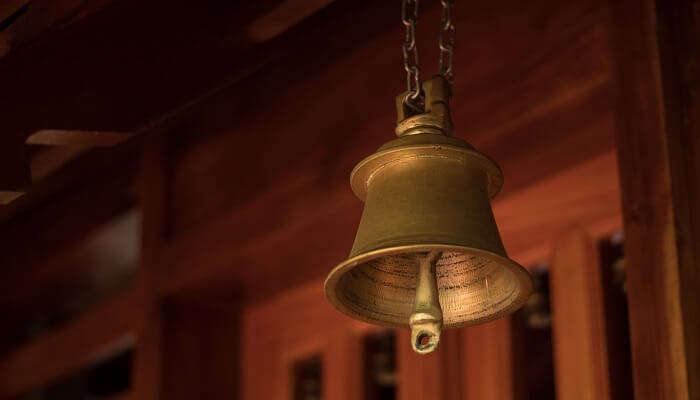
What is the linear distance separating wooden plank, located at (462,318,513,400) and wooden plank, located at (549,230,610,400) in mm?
166

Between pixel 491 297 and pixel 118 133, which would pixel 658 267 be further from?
pixel 118 133

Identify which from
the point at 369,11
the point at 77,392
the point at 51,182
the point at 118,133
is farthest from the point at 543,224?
the point at 77,392

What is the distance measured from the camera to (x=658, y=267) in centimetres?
302

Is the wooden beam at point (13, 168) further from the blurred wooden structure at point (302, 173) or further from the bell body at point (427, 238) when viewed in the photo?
the bell body at point (427, 238)

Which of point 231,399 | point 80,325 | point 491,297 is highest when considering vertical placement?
point 80,325

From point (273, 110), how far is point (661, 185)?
1.60m

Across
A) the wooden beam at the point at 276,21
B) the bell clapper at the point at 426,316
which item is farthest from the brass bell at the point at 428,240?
the wooden beam at the point at 276,21

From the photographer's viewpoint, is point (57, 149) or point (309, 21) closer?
point (57, 149)

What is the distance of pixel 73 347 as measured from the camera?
4977mm

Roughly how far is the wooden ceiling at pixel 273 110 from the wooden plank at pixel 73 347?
0.92ft

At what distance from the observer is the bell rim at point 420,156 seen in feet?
8.41

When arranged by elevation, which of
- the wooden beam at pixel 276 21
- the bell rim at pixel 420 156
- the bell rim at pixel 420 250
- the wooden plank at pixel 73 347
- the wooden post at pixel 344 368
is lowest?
the bell rim at pixel 420 250

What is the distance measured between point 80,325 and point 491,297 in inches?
101

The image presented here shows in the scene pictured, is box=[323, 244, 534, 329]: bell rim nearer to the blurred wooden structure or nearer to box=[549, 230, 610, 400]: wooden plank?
the blurred wooden structure
